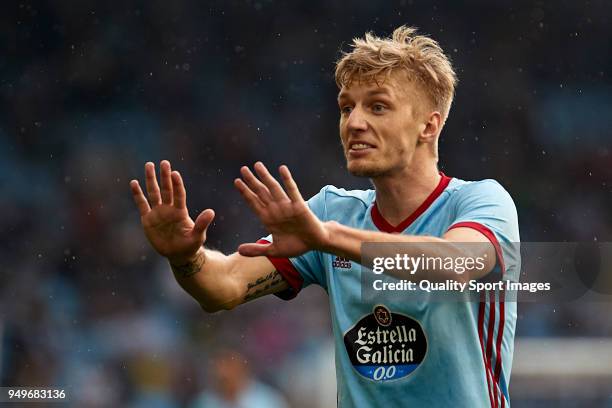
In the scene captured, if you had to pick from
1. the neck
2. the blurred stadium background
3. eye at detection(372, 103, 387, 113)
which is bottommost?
Result: the neck

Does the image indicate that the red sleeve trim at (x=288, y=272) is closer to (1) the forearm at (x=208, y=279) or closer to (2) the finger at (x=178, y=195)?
(1) the forearm at (x=208, y=279)

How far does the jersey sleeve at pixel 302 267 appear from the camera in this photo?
4.38 meters

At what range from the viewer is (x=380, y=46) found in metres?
4.28

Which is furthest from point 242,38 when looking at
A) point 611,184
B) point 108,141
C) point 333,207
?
point 333,207

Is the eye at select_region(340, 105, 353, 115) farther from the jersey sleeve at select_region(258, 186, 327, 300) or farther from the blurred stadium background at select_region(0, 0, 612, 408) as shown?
the blurred stadium background at select_region(0, 0, 612, 408)

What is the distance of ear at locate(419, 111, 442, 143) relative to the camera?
428 cm

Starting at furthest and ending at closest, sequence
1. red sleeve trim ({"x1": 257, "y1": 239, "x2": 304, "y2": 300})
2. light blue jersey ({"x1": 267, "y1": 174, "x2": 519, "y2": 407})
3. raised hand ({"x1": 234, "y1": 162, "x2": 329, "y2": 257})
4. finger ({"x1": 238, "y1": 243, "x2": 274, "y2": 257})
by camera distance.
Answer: red sleeve trim ({"x1": 257, "y1": 239, "x2": 304, "y2": 300}) → light blue jersey ({"x1": 267, "y1": 174, "x2": 519, "y2": 407}) → finger ({"x1": 238, "y1": 243, "x2": 274, "y2": 257}) → raised hand ({"x1": 234, "y1": 162, "x2": 329, "y2": 257})

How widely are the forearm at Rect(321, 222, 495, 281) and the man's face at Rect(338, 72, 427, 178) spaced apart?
61cm

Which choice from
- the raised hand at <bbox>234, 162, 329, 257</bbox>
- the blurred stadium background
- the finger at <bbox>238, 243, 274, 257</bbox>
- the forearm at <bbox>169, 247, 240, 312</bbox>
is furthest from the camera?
the blurred stadium background

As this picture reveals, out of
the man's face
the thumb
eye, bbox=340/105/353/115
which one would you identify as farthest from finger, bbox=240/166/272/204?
eye, bbox=340/105/353/115

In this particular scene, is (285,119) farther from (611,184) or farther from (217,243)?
(611,184)

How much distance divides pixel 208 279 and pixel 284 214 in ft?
2.96

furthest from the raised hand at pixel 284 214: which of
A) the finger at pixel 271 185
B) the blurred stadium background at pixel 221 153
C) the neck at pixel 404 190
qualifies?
the blurred stadium background at pixel 221 153

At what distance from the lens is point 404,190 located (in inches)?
165
